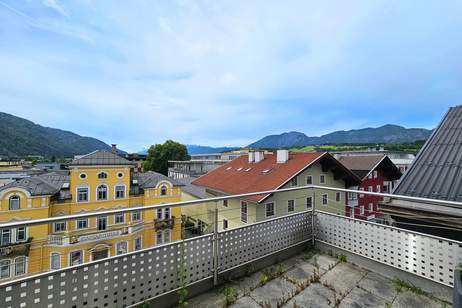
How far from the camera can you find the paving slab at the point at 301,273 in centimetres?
229

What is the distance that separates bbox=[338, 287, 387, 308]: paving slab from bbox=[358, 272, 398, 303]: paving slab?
0.07 m

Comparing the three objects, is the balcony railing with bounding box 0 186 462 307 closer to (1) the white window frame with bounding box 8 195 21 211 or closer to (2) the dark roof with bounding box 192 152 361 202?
(2) the dark roof with bounding box 192 152 361 202

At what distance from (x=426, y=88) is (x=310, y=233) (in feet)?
49.3

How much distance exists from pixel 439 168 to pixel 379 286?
83.1 inches

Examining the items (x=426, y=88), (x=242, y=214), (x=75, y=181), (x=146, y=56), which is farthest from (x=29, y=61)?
(x=426, y=88)

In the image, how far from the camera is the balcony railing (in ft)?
4.86

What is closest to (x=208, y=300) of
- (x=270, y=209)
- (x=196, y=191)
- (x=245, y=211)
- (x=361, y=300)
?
(x=361, y=300)

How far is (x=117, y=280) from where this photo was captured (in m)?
1.68

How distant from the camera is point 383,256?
94.3 inches

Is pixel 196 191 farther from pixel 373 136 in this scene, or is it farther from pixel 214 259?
pixel 373 136

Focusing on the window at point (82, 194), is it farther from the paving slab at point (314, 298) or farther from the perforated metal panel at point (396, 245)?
the paving slab at point (314, 298)

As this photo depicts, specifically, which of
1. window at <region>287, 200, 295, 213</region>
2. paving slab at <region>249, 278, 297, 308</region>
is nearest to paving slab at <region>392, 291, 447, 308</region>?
paving slab at <region>249, 278, 297, 308</region>

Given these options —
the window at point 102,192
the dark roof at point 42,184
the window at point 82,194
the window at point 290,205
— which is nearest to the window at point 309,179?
the window at point 290,205

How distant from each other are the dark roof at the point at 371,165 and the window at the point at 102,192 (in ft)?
64.2
